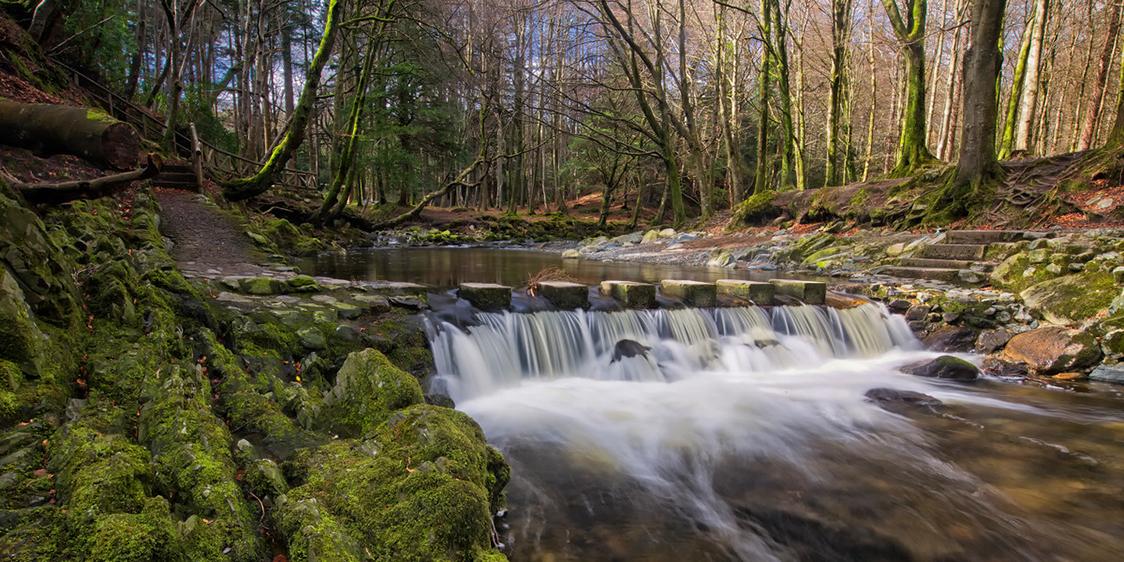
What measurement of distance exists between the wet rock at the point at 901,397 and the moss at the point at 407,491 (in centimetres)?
507

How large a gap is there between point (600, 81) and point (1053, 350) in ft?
62.9

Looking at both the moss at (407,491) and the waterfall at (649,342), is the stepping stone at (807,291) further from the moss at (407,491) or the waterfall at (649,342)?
the moss at (407,491)

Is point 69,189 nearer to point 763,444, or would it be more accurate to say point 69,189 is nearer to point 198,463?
point 198,463

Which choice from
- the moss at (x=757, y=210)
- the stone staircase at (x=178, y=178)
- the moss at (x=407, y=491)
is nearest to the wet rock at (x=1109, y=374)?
the moss at (x=407, y=491)

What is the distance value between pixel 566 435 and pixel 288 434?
262 centimetres

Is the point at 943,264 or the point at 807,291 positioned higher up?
the point at 943,264

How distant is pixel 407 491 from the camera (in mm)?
2363

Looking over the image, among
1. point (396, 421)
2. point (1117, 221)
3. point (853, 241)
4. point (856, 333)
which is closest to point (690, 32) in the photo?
point (853, 241)

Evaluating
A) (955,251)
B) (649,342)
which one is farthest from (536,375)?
(955,251)

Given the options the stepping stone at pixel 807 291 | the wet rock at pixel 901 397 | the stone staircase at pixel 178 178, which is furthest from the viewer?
the stone staircase at pixel 178 178

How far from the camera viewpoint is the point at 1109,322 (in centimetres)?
640

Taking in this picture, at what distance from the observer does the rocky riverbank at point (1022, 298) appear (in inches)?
253

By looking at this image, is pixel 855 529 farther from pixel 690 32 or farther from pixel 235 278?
pixel 690 32

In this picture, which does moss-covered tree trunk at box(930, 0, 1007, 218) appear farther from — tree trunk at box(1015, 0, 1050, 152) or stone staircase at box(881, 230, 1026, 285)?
tree trunk at box(1015, 0, 1050, 152)
